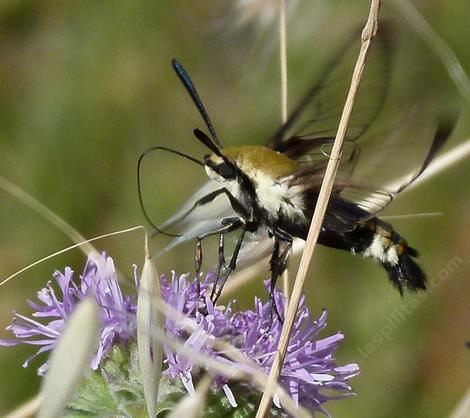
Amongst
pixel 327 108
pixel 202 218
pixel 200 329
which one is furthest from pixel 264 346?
pixel 327 108

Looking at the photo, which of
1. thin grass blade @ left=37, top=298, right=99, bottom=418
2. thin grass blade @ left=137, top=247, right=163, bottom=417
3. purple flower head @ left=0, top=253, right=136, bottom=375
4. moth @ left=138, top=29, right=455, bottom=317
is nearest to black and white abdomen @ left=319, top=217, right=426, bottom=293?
moth @ left=138, top=29, right=455, bottom=317

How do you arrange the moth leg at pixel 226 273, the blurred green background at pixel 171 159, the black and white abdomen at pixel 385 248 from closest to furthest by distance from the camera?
1. the moth leg at pixel 226 273
2. the black and white abdomen at pixel 385 248
3. the blurred green background at pixel 171 159

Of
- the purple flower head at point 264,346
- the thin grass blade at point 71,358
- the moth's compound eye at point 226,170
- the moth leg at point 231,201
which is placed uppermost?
the moth's compound eye at point 226,170

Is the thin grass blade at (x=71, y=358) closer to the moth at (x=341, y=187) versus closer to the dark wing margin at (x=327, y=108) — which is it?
the moth at (x=341, y=187)

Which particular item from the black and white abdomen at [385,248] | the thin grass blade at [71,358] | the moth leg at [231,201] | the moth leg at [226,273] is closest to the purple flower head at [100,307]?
the moth leg at [226,273]

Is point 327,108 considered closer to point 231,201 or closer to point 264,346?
point 231,201

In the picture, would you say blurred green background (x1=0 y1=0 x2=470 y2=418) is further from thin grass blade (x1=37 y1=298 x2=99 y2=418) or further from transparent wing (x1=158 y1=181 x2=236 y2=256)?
thin grass blade (x1=37 y1=298 x2=99 y2=418)
